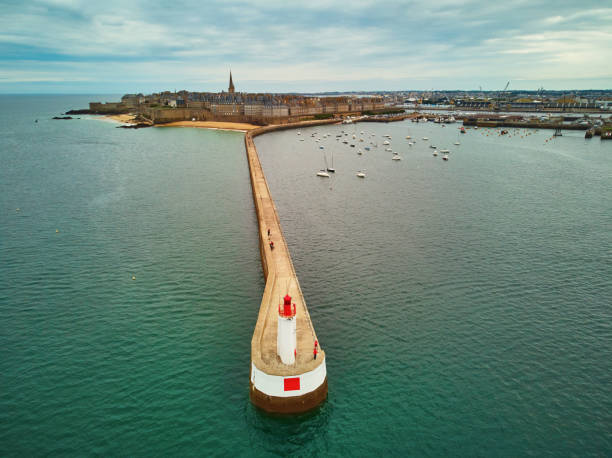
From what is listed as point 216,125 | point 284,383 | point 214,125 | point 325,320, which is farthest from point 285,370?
point 214,125

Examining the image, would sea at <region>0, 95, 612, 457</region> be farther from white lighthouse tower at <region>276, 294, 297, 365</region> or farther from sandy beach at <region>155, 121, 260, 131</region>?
sandy beach at <region>155, 121, 260, 131</region>

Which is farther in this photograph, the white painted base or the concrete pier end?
the concrete pier end

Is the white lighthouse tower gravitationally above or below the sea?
above

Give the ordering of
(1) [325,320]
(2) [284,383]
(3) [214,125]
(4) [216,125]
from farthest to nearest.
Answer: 1. (3) [214,125]
2. (4) [216,125]
3. (1) [325,320]
4. (2) [284,383]

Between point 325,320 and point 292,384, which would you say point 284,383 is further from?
point 325,320

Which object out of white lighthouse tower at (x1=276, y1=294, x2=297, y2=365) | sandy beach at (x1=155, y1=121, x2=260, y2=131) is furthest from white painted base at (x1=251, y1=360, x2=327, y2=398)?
sandy beach at (x1=155, y1=121, x2=260, y2=131)

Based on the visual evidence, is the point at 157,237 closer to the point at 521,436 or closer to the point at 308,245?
the point at 308,245

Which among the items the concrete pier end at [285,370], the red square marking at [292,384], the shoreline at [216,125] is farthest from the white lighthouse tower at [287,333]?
the shoreline at [216,125]

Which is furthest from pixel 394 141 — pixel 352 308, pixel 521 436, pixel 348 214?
pixel 521 436
